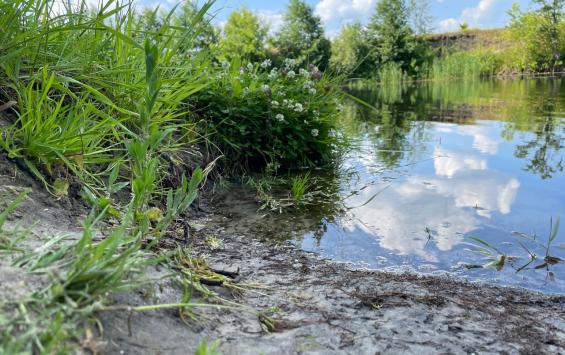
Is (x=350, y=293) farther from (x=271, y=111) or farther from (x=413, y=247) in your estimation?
(x=271, y=111)

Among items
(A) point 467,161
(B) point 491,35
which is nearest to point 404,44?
(B) point 491,35

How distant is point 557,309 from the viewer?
1705mm

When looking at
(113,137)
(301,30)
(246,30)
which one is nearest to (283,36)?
(301,30)

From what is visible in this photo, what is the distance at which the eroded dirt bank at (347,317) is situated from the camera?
1160 mm

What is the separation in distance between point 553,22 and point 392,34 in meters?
9.90

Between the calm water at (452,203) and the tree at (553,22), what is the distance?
2655 cm

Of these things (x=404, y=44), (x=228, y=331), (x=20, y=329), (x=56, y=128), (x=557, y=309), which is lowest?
(x=557, y=309)

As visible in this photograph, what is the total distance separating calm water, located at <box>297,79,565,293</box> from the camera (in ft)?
7.27

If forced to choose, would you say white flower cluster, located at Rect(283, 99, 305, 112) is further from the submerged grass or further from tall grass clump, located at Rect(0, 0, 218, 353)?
the submerged grass

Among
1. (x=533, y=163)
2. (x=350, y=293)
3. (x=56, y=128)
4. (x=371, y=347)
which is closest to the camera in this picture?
(x=371, y=347)

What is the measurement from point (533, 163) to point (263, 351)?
12.6 ft

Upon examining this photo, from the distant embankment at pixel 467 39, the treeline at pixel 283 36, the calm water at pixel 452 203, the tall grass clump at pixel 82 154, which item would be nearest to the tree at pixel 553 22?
the distant embankment at pixel 467 39

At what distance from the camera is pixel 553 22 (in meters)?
29.2

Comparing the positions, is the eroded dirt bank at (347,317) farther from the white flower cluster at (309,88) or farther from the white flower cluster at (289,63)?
the white flower cluster at (289,63)
